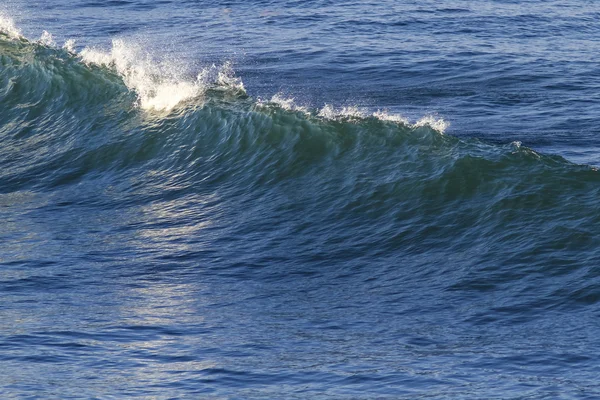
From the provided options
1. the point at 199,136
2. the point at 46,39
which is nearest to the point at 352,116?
the point at 199,136

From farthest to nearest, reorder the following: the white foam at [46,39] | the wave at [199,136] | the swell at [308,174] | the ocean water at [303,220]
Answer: the white foam at [46,39]
the wave at [199,136]
the swell at [308,174]
the ocean water at [303,220]

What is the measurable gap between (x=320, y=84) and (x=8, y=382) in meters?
15.4

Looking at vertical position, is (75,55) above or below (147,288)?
above

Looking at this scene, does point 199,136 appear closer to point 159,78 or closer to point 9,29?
point 159,78

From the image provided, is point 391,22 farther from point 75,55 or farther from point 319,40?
point 75,55

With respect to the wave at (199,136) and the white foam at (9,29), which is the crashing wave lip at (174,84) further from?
the white foam at (9,29)

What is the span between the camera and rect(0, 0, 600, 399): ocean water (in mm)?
10859

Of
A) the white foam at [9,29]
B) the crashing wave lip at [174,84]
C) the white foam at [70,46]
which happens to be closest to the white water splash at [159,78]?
the crashing wave lip at [174,84]

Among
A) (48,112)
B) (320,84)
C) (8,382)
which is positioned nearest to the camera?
(8,382)

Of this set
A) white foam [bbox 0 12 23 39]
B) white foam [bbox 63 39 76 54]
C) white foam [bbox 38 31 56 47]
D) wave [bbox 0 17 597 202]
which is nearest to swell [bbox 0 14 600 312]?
wave [bbox 0 17 597 202]

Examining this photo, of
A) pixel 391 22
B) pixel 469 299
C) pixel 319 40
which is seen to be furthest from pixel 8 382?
pixel 391 22

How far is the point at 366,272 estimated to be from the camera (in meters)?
14.2

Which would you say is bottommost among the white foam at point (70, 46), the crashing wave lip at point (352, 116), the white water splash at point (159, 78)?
the crashing wave lip at point (352, 116)

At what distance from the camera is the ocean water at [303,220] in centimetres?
1086
